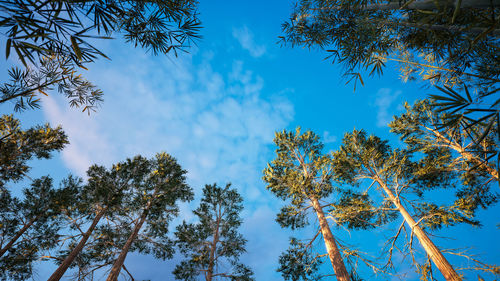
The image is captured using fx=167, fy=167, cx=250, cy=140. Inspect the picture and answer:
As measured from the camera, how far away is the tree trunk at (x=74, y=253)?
6355 millimetres

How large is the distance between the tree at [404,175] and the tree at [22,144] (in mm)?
15318

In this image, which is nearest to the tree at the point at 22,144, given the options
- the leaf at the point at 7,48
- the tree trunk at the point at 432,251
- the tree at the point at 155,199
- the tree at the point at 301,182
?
the tree at the point at 155,199

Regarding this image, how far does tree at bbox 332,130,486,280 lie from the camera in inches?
235

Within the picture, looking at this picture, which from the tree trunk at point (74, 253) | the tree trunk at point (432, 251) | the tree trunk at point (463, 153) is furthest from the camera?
the tree trunk at point (74, 253)

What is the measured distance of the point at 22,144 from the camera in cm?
863

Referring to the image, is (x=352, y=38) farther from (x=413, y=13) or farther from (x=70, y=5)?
(x=70, y=5)

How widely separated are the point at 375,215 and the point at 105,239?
13605 millimetres

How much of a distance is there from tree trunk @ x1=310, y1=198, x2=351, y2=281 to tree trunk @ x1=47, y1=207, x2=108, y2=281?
33.1ft

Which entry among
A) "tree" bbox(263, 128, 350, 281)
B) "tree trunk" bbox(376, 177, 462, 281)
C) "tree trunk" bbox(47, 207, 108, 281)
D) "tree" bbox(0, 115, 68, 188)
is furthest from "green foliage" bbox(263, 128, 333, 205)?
"tree" bbox(0, 115, 68, 188)

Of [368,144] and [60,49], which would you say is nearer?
[60,49]

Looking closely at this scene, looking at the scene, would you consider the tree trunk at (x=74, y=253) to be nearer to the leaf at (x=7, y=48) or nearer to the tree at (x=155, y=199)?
the tree at (x=155, y=199)

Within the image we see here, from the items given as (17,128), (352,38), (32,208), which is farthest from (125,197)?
(352,38)

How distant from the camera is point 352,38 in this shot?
438 cm

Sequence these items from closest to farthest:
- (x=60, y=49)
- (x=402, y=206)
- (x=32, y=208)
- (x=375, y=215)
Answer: (x=60, y=49) < (x=402, y=206) < (x=375, y=215) < (x=32, y=208)
